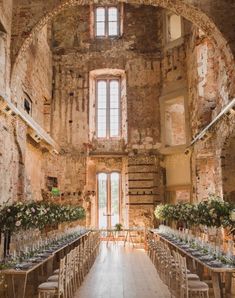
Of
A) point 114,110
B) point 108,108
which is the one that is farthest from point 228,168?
point 108,108

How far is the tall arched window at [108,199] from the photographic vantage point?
1834 centimetres

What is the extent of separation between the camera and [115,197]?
18.6 meters

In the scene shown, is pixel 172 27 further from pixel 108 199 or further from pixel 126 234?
pixel 126 234

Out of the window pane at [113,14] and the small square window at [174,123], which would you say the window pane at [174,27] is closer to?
the window pane at [113,14]

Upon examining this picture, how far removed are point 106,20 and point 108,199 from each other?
940 centimetres

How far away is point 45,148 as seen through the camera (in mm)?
16219

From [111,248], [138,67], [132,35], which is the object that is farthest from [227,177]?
[132,35]

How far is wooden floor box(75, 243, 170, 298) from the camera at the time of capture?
7.23 m

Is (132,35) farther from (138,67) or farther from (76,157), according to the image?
(76,157)

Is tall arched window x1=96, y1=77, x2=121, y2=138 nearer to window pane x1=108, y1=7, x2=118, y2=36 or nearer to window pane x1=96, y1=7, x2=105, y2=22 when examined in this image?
window pane x1=108, y1=7, x2=118, y2=36

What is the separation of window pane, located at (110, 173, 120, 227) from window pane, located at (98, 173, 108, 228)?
35cm

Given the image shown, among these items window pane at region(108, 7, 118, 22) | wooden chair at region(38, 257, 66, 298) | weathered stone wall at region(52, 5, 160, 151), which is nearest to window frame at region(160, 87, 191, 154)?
weathered stone wall at region(52, 5, 160, 151)

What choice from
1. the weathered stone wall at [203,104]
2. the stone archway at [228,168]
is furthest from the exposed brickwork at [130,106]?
→ the stone archway at [228,168]

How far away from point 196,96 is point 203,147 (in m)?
2.24
